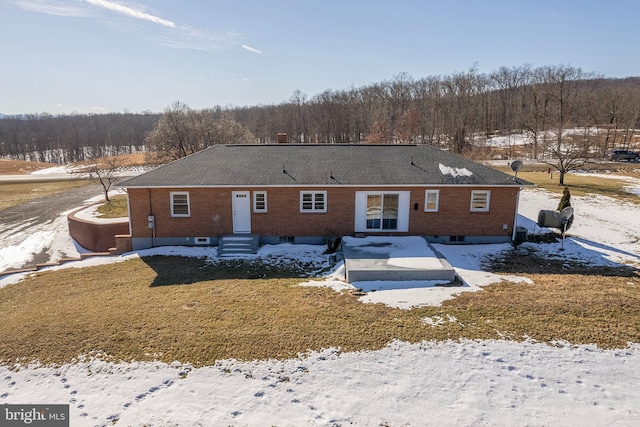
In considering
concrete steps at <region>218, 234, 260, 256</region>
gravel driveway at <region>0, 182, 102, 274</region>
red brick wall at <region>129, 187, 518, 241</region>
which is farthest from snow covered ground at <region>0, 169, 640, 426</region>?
gravel driveway at <region>0, 182, 102, 274</region>

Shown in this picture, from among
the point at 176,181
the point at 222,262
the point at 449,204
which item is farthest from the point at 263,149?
the point at 449,204

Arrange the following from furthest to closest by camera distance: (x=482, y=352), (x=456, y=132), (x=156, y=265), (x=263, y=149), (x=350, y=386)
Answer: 1. (x=456, y=132)
2. (x=263, y=149)
3. (x=156, y=265)
4. (x=482, y=352)
5. (x=350, y=386)

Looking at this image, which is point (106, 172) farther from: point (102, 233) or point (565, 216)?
point (565, 216)

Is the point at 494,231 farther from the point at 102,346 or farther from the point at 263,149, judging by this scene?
the point at 102,346

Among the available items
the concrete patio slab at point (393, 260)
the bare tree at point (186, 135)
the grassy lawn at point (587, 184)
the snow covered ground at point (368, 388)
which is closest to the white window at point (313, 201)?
the concrete patio slab at point (393, 260)

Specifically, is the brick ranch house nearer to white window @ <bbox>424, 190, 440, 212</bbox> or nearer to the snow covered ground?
white window @ <bbox>424, 190, 440, 212</bbox>

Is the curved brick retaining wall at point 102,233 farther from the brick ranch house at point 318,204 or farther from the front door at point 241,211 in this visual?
the front door at point 241,211
